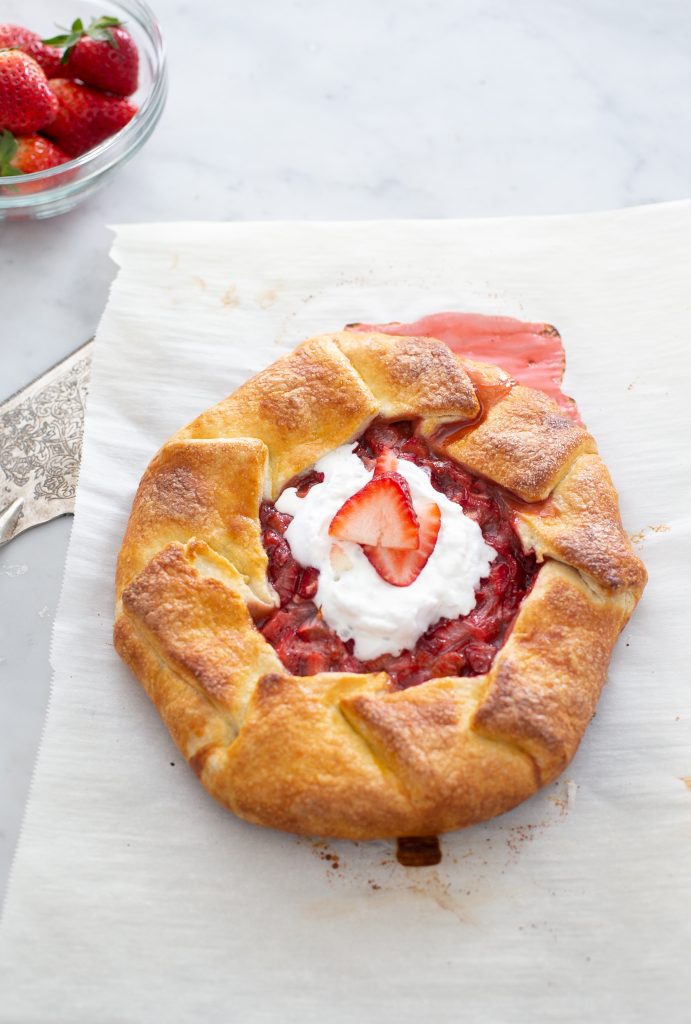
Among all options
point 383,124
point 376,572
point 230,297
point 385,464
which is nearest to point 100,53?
point 230,297

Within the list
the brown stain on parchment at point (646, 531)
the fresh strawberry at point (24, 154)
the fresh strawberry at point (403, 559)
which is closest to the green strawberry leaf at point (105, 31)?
the fresh strawberry at point (24, 154)

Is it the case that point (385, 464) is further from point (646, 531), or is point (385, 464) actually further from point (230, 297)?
point (230, 297)

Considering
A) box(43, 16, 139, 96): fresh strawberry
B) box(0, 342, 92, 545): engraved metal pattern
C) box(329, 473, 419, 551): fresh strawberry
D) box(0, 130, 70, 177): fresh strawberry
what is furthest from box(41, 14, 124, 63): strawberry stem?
box(329, 473, 419, 551): fresh strawberry

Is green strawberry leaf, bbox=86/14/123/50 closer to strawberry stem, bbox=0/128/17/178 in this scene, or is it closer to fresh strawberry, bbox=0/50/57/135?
fresh strawberry, bbox=0/50/57/135

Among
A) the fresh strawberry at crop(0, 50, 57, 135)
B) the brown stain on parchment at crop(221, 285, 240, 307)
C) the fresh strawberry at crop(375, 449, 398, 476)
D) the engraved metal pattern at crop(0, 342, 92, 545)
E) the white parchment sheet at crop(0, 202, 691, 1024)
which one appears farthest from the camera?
the brown stain on parchment at crop(221, 285, 240, 307)

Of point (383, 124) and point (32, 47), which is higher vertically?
point (32, 47)

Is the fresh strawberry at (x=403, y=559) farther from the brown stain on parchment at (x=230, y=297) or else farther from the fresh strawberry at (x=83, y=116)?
the fresh strawberry at (x=83, y=116)
